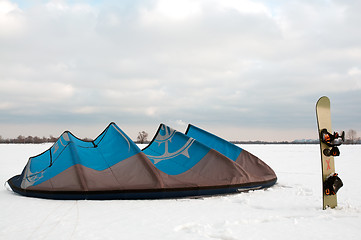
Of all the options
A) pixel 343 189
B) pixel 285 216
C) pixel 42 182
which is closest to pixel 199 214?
pixel 285 216

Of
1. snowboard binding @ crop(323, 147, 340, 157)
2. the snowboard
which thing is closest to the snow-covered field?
the snowboard

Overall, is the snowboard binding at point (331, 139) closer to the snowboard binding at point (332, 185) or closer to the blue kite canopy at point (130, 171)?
the snowboard binding at point (332, 185)

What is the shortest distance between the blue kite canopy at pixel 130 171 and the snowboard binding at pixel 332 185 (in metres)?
2.24

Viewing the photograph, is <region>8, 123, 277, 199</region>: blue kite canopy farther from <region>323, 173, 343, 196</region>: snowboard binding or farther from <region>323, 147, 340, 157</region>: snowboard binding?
<region>323, 147, 340, 157</region>: snowboard binding

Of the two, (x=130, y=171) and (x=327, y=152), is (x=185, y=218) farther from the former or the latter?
(x=327, y=152)

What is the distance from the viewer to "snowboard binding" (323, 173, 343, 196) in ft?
18.7

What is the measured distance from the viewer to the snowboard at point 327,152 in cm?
575

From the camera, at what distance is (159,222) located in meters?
4.88

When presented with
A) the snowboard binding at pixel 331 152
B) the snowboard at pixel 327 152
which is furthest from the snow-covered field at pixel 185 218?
the snowboard binding at pixel 331 152

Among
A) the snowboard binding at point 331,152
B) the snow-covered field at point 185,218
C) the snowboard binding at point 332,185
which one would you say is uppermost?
the snowboard binding at point 331,152

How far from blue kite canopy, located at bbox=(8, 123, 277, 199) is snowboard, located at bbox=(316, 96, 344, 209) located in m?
2.18

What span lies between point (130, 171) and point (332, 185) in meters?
4.27

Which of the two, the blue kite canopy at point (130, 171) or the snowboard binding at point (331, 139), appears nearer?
the snowboard binding at point (331, 139)

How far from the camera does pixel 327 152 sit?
5844 mm
